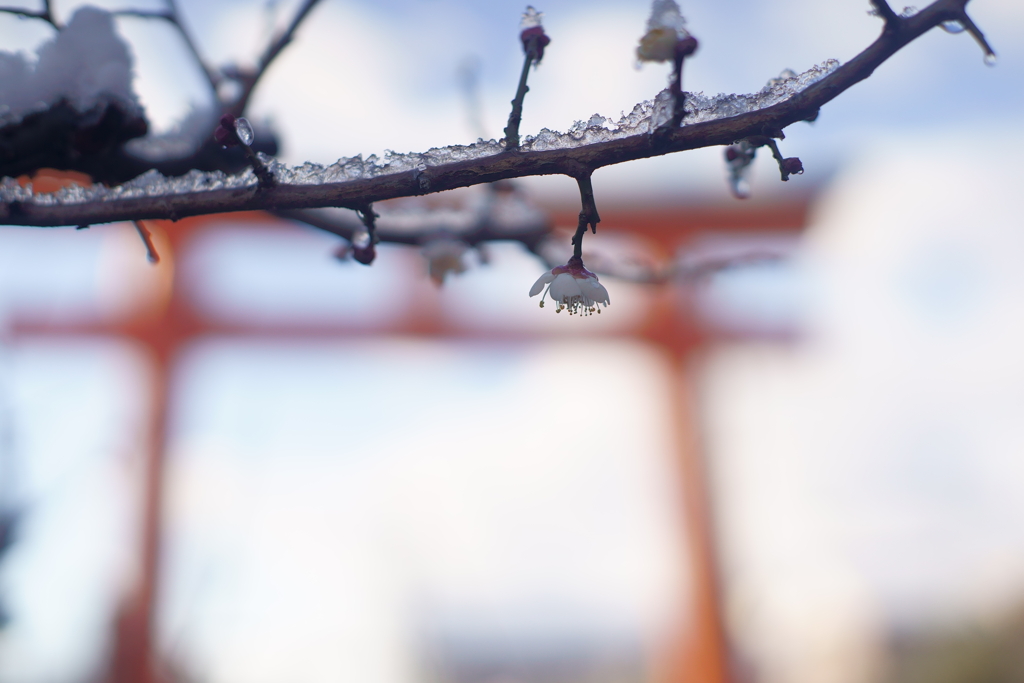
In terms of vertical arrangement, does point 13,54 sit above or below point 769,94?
above

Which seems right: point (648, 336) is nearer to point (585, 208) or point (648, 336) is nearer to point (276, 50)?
point (276, 50)

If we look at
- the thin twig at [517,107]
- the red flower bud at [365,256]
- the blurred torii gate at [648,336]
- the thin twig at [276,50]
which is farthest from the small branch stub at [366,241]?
the blurred torii gate at [648,336]

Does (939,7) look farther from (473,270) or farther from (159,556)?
(159,556)

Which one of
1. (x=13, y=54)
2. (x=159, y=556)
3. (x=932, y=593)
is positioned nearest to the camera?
(x=13, y=54)

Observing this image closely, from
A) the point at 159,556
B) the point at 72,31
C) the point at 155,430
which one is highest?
the point at 155,430

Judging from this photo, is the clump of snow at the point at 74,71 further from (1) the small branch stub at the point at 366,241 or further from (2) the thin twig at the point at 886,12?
(2) the thin twig at the point at 886,12

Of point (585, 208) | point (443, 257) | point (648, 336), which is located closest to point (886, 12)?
point (585, 208)

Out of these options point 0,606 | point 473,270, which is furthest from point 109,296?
point 473,270
